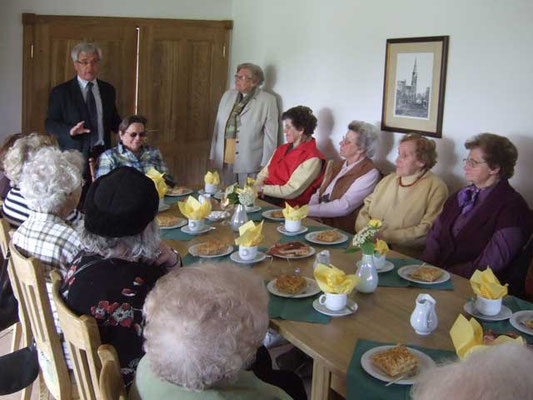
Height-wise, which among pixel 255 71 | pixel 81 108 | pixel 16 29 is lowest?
pixel 81 108

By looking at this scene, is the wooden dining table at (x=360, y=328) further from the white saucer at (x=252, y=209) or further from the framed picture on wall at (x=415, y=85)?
the framed picture on wall at (x=415, y=85)

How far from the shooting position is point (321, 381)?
1.68 metres

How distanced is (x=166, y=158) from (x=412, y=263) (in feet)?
10.8

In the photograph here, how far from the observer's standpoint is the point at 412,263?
2355 mm

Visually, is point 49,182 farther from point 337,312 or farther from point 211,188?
point 211,188

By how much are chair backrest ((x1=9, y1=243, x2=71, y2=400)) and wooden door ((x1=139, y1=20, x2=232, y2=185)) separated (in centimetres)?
329

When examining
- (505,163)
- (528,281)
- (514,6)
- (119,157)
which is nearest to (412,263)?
(528,281)

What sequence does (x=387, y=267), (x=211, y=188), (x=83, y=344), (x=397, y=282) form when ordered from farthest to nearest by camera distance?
(x=211, y=188), (x=387, y=267), (x=397, y=282), (x=83, y=344)

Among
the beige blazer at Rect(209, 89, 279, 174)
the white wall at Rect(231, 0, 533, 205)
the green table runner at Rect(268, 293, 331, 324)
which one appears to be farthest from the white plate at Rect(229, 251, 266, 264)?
the beige blazer at Rect(209, 89, 279, 174)

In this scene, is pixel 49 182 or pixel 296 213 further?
pixel 296 213

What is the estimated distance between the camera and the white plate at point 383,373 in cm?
151

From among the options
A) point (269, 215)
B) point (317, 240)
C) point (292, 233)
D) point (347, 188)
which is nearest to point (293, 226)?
point (292, 233)

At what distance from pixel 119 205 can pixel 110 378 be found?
551 millimetres

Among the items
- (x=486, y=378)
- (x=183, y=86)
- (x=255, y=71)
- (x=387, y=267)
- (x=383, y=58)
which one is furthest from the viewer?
(x=183, y=86)
